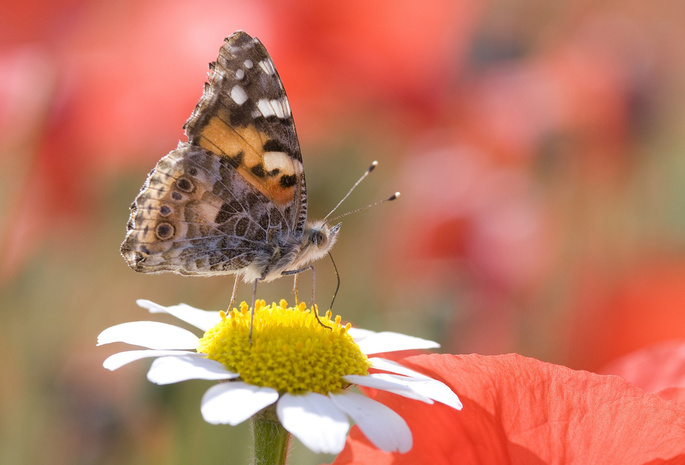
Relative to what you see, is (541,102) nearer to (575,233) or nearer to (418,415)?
(575,233)

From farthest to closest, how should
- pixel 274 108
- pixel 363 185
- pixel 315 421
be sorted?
pixel 363 185 < pixel 274 108 < pixel 315 421

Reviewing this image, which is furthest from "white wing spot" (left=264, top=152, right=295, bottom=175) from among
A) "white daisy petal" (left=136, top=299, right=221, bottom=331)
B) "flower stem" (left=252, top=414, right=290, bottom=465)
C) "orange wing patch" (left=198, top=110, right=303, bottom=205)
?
"flower stem" (left=252, top=414, right=290, bottom=465)

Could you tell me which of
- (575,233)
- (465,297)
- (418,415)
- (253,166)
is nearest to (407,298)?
(465,297)

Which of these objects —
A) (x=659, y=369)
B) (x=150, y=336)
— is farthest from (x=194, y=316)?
(x=659, y=369)

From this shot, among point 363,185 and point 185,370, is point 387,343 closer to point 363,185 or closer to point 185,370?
point 185,370

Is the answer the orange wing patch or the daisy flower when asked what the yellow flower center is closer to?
the daisy flower

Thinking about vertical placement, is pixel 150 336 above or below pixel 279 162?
below
